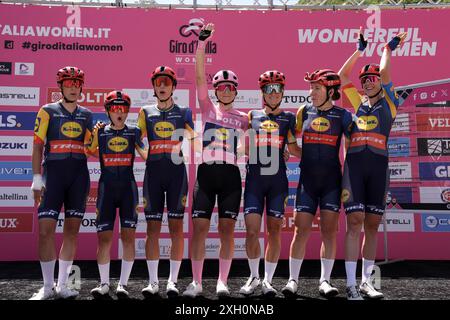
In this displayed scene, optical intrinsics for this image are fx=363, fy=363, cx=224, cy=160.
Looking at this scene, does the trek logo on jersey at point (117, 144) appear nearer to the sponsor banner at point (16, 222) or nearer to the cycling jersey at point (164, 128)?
the cycling jersey at point (164, 128)

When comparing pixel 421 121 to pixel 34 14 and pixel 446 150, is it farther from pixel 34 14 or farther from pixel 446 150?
pixel 34 14

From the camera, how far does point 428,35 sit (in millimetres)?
5504

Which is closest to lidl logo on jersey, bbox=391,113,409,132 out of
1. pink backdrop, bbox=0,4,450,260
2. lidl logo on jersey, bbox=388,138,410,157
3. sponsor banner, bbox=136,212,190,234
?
pink backdrop, bbox=0,4,450,260

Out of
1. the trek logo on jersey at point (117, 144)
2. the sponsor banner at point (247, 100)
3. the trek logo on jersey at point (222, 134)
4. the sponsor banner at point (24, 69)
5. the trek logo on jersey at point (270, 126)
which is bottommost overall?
the trek logo on jersey at point (117, 144)

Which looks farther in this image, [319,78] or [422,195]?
[422,195]

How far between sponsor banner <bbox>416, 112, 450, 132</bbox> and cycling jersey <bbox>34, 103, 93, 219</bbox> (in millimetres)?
4343

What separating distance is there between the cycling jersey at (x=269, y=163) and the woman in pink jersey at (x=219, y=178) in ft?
0.42

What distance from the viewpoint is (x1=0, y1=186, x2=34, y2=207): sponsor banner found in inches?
205

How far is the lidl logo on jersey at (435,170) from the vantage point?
501cm

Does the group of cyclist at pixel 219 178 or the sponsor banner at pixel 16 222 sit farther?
the sponsor banner at pixel 16 222

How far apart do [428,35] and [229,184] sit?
4.22m

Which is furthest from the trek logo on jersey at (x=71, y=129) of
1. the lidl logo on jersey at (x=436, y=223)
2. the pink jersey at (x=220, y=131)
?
the lidl logo on jersey at (x=436, y=223)

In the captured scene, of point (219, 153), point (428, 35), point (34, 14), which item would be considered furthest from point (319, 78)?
point (34, 14)

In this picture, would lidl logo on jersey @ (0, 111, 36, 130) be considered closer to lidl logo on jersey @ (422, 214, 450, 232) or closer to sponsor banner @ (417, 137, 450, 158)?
sponsor banner @ (417, 137, 450, 158)
